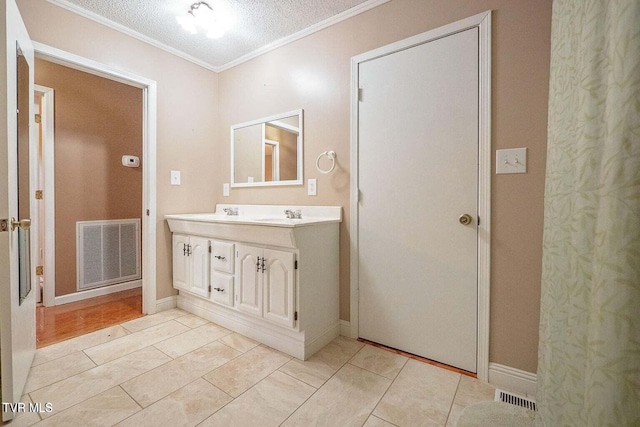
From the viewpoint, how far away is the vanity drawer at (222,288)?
2.13 m

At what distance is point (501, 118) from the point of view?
1527mm

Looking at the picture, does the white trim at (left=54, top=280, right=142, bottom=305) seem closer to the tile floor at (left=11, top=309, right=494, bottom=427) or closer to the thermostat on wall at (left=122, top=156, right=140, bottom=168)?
the tile floor at (left=11, top=309, right=494, bottom=427)

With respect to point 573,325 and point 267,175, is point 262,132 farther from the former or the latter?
point 573,325

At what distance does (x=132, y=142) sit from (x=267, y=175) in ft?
6.06

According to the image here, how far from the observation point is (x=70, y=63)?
2064 mm

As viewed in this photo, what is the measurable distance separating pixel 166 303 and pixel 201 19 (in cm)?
235

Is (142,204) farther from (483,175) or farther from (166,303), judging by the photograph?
(483,175)

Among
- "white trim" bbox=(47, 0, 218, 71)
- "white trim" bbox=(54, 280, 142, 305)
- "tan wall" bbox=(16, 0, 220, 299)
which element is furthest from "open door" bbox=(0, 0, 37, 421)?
"white trim" bbox=(54, 280, 142, 305)

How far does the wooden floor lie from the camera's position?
83.1 inches

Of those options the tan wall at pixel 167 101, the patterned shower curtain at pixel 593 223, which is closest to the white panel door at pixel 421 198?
the patterned shower curtain at pixel 593 223

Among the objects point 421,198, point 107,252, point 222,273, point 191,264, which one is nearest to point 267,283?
point 222,273

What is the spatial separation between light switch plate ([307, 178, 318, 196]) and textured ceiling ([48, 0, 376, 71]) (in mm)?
1208

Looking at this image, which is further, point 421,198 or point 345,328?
point 345,328

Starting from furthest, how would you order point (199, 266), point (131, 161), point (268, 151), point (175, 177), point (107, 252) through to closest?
point (131, 161) → point (107, 252) → point (175, 177) → point (268, 151) → point (199, 266)
